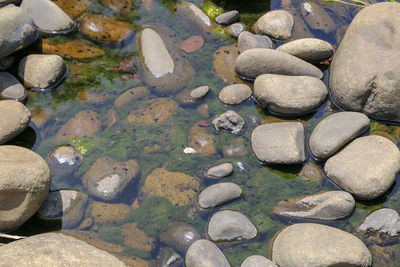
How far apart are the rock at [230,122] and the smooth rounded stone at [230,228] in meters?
1.03

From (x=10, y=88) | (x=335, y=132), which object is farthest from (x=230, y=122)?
(x=10, y=88)

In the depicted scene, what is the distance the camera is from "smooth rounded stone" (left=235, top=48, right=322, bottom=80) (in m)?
4.59

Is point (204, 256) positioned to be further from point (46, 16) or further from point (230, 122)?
point (46, 16)

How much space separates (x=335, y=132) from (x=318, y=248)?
1.25 meters

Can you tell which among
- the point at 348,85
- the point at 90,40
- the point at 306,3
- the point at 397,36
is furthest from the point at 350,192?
the point at 90,40

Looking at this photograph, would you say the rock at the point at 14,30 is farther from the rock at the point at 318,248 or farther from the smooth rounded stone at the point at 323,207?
the rock at the point at 318,248

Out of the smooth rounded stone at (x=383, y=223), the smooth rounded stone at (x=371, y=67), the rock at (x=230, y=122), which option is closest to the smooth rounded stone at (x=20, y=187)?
the rock at (x=230, y=122)

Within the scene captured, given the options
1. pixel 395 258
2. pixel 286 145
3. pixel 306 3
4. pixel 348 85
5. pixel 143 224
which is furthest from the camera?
pixel 306 3

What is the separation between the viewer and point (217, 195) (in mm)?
3730

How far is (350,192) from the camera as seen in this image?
3.77 m

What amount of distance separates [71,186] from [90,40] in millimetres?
2091

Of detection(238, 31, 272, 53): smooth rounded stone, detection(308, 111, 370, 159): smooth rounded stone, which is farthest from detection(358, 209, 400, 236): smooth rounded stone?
detection(238, 31, 272, 53): smooth rounded stone

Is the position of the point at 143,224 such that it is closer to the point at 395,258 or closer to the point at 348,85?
the point at 395,258

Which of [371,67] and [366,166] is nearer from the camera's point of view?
[366,166]
